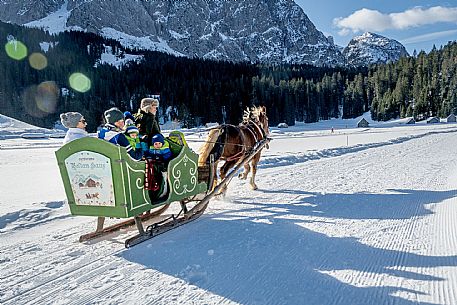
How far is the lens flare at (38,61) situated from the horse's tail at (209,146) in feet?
373

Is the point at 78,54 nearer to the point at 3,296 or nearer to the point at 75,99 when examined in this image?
the point at 75,99

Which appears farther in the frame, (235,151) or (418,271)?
(235,151)

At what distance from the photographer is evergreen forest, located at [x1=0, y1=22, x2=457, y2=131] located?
91.1 metres

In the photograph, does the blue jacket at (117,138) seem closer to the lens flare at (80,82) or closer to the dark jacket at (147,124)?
the dark jacket at (147,124)

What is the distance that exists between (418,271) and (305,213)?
2.62 m

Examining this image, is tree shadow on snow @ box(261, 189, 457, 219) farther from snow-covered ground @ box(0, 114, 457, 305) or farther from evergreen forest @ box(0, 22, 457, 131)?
evergreen forest @ box(0, 22, 457, 131)

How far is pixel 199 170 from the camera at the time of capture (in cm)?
676

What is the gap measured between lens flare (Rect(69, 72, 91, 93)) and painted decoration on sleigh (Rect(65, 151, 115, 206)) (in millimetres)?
104248

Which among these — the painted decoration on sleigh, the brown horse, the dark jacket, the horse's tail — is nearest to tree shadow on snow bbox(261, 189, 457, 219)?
the brown horse

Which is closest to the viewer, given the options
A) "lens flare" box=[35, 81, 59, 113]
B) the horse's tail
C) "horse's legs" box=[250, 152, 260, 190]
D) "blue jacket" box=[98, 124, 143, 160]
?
"blue jacket" box=[98, 124, 143, 160]

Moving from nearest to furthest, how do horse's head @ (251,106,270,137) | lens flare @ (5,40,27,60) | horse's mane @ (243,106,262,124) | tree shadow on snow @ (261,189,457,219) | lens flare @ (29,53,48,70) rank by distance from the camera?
tree shadow on snow @ (261,189,457,219) < horse's mane @ (243,106,262,124) < horse's head @ (251,106,270,137) < lens flare @ (29,53,48,70) < lens flare @ (5,40,27,60)

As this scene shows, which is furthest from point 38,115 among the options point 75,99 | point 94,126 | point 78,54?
point 78,54

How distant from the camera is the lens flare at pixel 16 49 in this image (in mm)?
106512

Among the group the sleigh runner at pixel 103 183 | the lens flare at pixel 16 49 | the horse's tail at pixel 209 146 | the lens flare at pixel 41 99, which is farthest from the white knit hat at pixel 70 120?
the lens flare at pixel 16 49
